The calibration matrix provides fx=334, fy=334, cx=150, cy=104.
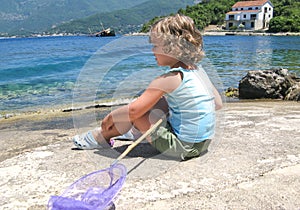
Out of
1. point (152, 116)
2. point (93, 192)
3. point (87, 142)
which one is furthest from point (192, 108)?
point (87, 142)

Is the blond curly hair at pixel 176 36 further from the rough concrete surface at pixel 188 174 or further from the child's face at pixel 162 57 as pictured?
the rough concrete surface at pixel 188 174

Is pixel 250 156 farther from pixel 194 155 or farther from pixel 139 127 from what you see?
pixel 139 127

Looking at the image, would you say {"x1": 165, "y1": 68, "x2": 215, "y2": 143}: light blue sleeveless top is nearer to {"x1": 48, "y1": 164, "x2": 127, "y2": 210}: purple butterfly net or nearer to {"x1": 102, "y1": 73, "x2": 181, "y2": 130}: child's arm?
{"x1": 102, "y1": 73, "x2": 181, "y2": 130}: child's arm

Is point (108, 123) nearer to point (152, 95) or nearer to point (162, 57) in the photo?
point (152, 95)

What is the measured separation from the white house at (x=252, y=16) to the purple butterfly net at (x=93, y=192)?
297 ft

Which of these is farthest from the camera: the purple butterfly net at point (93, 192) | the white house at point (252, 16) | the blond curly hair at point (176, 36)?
the white house at point (252, 16)

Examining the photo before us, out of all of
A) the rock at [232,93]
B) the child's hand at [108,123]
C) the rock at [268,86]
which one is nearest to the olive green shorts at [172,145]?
the child's hand at [108,123]

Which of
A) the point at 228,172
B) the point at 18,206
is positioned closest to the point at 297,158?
the point at 228,172

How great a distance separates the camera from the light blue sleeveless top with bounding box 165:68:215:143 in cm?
287

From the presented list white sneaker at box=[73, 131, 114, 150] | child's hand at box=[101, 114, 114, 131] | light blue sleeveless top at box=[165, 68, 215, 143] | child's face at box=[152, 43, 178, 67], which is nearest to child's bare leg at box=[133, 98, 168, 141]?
light blue sleeveless top at box=[165, 68, 215, 143]

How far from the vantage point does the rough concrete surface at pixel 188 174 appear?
7.91 ft

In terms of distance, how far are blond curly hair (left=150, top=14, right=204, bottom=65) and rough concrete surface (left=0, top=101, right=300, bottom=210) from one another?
101 centimetres

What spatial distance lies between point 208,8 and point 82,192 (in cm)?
10687

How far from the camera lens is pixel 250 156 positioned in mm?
3191
